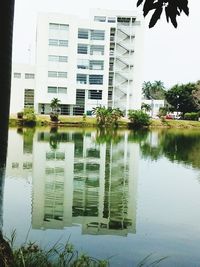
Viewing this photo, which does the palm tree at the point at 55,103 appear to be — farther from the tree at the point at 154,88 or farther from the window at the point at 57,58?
the tree at the point at 154,88

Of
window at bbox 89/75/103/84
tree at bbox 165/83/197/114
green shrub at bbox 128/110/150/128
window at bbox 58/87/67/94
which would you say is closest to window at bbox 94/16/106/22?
window at bbox 89/75/103/84

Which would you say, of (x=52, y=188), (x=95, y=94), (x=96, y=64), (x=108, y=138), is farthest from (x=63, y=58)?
(x=52, y=188)

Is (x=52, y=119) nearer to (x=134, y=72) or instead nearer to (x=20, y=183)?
(x=134, y=72)

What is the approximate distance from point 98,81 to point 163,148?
125ft

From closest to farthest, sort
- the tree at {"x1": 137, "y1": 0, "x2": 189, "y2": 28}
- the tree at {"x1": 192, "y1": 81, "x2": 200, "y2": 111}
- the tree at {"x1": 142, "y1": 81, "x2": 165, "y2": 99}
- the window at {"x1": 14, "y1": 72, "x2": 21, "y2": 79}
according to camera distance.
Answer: the tree at {"x1": 137, "y1": 0, "x2": 189, "y2": 28}
the window at {"x1": 14, "y1": 72, "x2": 21, "y2": 79}
the tree at {"x1": 192, "y1": 81, "x2": 200, "y2": 111}
the tree at {"x1": 142, "y1": 81, "x2": 165, "y2": 99}

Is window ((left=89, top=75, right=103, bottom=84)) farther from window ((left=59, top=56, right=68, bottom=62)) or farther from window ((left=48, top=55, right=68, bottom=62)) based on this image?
window ((left=48, top=55, right=68, bottom=62))

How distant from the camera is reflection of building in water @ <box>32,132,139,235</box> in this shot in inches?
508

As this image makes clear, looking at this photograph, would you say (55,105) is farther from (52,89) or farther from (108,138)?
(108,138)

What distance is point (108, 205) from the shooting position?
1545 centimetres

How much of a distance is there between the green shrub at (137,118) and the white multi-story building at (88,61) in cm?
619

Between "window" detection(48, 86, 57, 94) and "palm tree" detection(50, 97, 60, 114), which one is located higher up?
"window" detection(48, 86, 57, 94)

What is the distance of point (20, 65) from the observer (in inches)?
3014

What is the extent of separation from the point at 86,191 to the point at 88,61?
5991 cm

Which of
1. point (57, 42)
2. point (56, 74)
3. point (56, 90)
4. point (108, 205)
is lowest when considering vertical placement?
point (108, 205)
